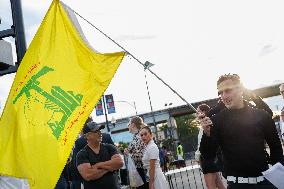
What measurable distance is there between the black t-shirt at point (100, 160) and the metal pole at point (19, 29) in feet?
4.96

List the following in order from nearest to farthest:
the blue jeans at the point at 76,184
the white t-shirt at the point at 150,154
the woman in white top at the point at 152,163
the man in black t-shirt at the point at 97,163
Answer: the man in black t-shirt at the point at 97,163
the woman in white top at the point at 152,163
the white t-shirt at the point at 150,154
the blue jeans at the point at 76,184

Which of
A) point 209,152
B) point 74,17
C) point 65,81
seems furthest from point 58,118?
point 209,152

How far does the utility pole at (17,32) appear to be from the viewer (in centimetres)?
527

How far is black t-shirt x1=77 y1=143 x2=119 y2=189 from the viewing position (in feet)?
17.3

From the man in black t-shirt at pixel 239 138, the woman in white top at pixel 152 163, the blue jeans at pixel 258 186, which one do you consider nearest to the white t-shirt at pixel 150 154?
the woman in white top at pixel 152 163

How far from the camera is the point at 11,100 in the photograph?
427 centimetres

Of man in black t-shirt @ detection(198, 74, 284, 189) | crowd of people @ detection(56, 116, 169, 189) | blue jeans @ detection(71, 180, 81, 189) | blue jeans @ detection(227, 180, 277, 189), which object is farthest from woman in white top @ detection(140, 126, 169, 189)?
blue jeans @ detection(227, 180, 277, 189)

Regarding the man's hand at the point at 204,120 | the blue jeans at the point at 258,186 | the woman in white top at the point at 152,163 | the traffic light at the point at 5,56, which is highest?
the traffic light at the point at 5,56

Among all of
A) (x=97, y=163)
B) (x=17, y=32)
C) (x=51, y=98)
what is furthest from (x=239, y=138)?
(x=17, y=32)

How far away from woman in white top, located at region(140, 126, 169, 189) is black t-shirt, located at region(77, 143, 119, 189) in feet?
2.77

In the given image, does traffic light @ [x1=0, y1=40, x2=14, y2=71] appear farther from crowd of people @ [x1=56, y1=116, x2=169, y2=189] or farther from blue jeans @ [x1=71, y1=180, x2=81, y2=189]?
blue jeans @ [x1=71, y1=180, x2=81, y2=189]

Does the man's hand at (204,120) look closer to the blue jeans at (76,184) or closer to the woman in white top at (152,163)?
the woman in white top at (152,163)

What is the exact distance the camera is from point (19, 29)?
5344mm

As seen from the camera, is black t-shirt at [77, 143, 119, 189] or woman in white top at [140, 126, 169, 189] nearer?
black t-shirt at [77, 143, 119, 189]
